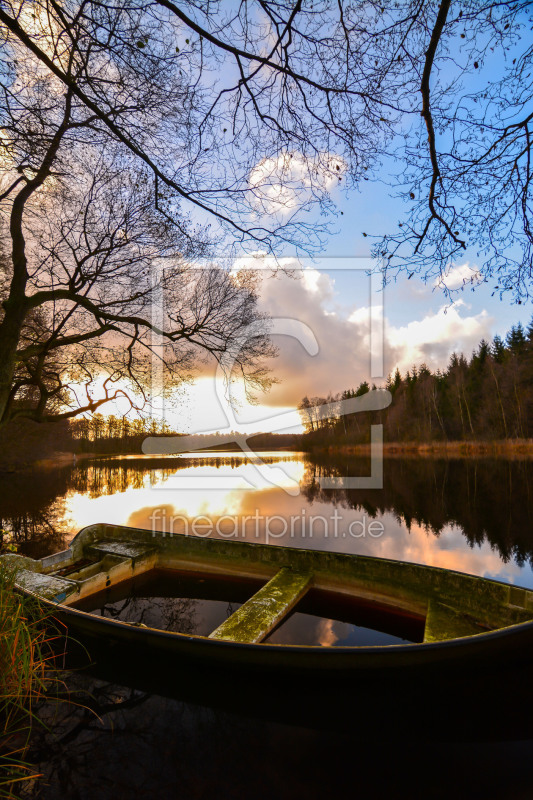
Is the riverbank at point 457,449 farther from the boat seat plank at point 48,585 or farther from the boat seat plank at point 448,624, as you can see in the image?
the boat seat plank at point 48,585

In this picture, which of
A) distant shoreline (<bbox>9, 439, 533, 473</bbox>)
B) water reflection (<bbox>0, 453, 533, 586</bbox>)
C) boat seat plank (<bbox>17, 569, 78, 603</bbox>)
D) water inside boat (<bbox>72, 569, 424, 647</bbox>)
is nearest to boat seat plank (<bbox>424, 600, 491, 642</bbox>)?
water inside boat (<bbox>72, 569, 424, 647</bbox>)

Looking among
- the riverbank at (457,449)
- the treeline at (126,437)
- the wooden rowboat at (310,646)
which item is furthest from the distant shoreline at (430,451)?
the wooden rowboat at (310,646)

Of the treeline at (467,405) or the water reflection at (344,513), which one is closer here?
the water reflection at (344,513)

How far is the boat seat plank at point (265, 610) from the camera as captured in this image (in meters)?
4.23

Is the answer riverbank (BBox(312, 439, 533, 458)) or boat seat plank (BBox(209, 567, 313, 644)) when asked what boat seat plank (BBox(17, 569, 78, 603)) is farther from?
riverbank (BBox(312, 439, 533, 458))

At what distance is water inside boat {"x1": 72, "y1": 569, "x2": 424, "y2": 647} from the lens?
5289mm

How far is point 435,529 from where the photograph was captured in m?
13.4

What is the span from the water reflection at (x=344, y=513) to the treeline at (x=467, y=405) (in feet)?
28.8

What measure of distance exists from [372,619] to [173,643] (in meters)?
3.31

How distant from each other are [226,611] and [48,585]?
2.86 meters

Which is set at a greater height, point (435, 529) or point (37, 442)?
point (37, 442)

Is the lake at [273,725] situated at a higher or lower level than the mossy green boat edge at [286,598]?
lower

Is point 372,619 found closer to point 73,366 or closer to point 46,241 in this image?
point 73,366

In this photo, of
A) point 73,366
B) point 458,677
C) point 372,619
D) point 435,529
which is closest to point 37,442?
point 73,366
